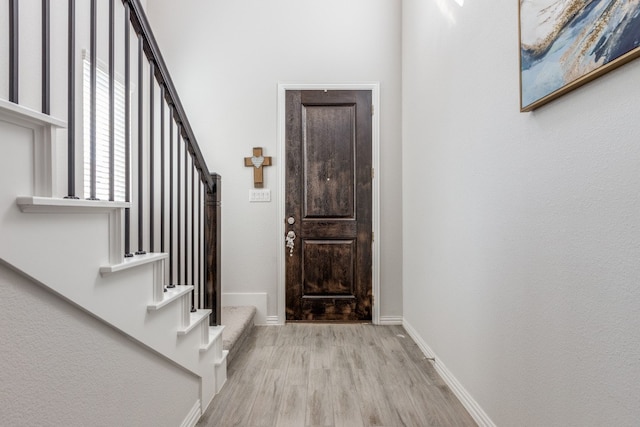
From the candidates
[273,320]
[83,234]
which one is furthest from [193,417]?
[273,320]

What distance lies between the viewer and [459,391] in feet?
6.08

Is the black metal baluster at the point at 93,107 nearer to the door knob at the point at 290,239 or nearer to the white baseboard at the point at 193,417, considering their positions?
the white baseboard at the point at 193,417

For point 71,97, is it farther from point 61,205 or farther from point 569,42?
point 569,42

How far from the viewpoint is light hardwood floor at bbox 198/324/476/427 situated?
1.70 metres

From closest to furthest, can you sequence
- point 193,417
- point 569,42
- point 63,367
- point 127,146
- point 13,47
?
1. point 13,47
2. point 63,367
3. point 569,42
4. point 127,146
5. point 193,417

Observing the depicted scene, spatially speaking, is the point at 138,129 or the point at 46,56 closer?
the point at 46,56

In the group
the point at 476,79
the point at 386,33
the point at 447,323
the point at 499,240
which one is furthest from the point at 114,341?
the point at 386,33

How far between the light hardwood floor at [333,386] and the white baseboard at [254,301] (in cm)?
28

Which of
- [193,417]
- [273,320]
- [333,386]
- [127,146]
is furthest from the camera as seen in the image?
[273,320]

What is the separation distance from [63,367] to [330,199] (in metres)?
2.50

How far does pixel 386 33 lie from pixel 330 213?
5.85 ft

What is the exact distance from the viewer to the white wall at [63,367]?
745 millimetres

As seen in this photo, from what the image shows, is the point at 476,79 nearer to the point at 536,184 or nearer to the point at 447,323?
the point at 536,184

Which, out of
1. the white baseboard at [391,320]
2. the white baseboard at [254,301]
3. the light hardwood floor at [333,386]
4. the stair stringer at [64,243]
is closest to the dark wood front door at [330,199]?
the white baseboard at [391,320]
